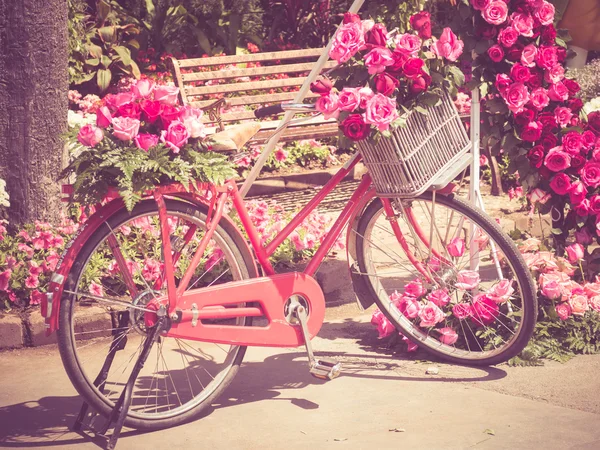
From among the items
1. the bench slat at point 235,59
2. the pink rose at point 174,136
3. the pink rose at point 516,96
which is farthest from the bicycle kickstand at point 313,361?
the bench slat at point 235,59

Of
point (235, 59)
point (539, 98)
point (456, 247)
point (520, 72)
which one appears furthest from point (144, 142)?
point (235, 59)

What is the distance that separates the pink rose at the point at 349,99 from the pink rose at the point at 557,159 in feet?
4.31

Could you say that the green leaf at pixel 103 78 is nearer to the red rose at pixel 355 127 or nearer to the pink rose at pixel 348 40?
the pink rose at pixel 348 40

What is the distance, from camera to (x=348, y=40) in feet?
12.7

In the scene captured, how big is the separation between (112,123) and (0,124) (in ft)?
7.61

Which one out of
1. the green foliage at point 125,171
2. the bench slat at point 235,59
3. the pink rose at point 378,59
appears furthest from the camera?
the bench slat at point 235,59

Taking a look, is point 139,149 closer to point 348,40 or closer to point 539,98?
point 348,40

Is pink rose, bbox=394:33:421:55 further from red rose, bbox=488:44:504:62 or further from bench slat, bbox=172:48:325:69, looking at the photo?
bench slat, bbox=172:48:325:69

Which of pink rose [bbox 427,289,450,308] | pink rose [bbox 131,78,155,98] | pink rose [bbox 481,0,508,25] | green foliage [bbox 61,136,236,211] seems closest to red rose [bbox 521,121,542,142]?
pink rose [bbox 481,0,508,25]

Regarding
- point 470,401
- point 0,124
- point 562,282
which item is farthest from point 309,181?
point 470,401

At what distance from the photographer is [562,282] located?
4.68 meters

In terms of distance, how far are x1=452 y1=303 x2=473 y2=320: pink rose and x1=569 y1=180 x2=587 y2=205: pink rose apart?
0.81 metres

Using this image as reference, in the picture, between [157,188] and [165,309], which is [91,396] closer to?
[165,309]

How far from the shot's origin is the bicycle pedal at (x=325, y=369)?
4004 millimetres
